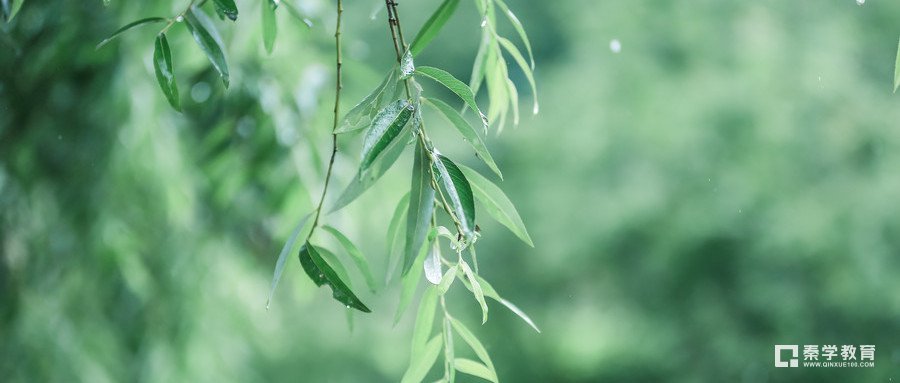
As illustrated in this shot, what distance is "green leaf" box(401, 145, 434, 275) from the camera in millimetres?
377

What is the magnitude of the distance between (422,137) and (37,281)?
3.60 feet

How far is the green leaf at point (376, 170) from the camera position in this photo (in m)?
0.40

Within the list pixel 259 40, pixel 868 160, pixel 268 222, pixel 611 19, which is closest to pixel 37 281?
pixel 268 222

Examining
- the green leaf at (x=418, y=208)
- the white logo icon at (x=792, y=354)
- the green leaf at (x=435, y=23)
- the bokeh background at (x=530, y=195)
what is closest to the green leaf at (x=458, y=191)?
the green leaf at (x=418, y=208)

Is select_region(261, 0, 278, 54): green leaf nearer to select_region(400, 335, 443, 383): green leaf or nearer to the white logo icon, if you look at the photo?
select_region(400, 335, 443, 383): green leaf

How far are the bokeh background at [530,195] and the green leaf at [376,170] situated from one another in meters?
0.72

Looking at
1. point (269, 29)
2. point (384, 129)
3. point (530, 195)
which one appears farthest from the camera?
point (530, 195)

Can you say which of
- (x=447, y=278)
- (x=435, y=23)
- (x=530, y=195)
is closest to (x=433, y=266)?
(x=447, y=278)

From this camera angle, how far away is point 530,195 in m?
2.61

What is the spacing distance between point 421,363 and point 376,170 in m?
0.13

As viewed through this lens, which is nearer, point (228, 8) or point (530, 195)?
point (228, 8)

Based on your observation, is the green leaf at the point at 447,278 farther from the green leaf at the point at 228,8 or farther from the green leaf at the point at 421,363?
the green leaf at the point at 228,8

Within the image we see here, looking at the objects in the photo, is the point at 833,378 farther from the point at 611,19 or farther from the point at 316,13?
the point at 316,13

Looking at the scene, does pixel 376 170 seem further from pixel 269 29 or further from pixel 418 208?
pixel 269 29
